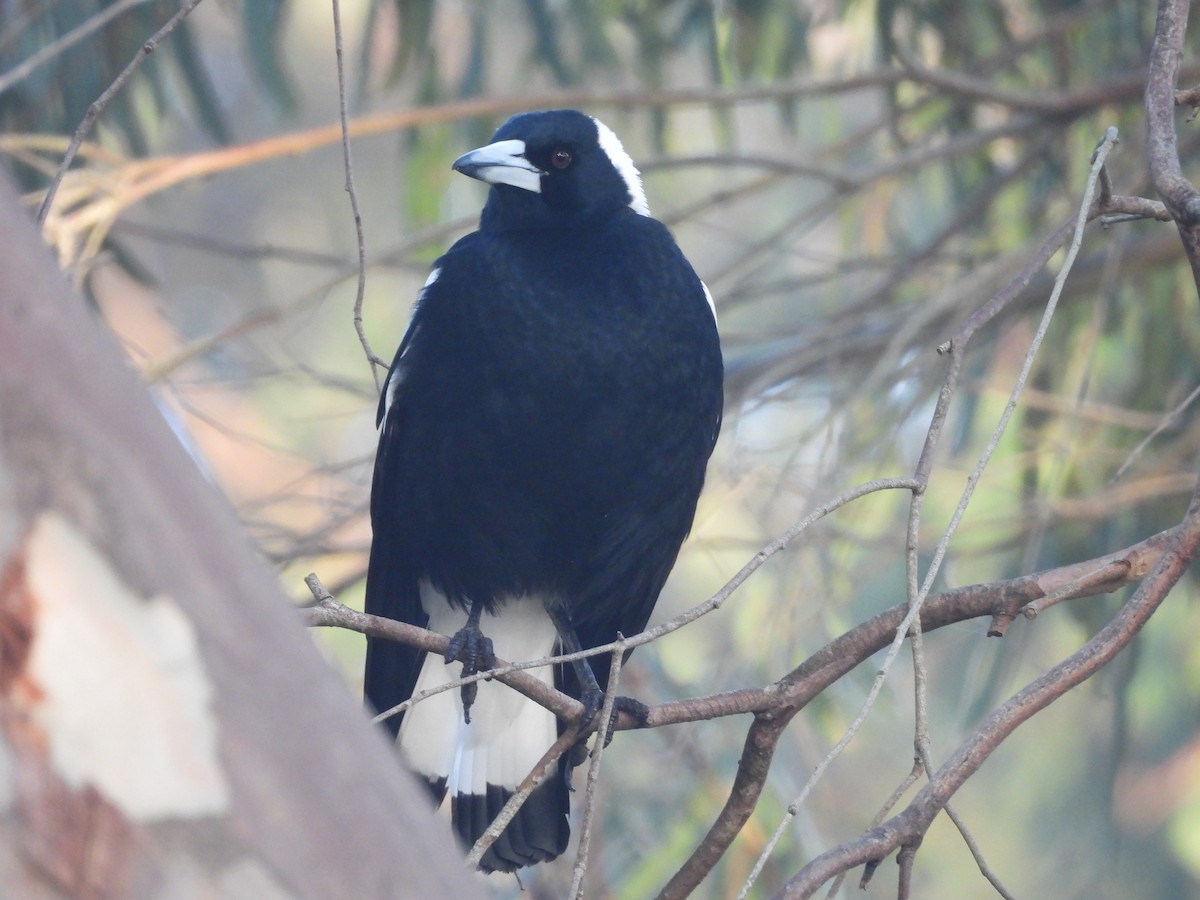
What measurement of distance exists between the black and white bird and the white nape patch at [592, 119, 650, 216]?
0.08 meters

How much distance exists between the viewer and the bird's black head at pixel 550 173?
220 centimetres

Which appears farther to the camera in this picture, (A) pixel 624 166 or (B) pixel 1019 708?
(A) pixel 624 166

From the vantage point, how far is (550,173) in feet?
7.40

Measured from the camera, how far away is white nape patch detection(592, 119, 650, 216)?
2371 mm

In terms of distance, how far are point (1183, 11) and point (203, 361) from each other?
2.17 m

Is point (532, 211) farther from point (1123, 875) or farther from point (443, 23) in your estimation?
point (1123, 875)

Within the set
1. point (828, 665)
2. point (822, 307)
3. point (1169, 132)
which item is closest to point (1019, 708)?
point (828, 665)

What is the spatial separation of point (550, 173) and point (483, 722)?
0.91m

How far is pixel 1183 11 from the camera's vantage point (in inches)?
53.4

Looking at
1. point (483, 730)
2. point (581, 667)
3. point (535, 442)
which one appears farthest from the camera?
point (483, 730)

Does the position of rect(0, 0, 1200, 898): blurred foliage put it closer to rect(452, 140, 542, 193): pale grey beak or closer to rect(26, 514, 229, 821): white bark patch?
rect(452, 140, 542, 193): pale grey beak

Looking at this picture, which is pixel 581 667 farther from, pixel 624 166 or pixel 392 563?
pixel 624 166

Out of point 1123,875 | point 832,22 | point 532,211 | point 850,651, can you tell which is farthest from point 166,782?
point 1123,875

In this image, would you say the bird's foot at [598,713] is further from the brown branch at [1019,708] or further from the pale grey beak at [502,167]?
the pale grey beak at [502,167]
